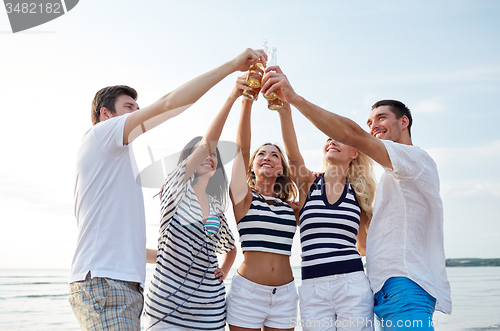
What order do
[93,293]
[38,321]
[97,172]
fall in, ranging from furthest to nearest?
[38,321] → [97,172] → [93,293]

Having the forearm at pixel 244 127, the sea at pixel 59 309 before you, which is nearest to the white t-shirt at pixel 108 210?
the forearm at pixel 244 127

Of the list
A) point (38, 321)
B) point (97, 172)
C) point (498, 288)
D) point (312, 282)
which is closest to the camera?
point (97, 172)

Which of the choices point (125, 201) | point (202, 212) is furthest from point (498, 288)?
point (125, 201)

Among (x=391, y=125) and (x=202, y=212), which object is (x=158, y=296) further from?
(x=391, y=125)

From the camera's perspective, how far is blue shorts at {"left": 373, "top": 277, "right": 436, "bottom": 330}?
267 centimetres

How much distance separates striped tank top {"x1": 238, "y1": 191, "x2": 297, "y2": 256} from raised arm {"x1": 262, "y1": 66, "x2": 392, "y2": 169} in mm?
1067

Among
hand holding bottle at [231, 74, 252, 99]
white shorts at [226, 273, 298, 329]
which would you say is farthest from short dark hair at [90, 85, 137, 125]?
white shorts at [226, 273, 298, 329]

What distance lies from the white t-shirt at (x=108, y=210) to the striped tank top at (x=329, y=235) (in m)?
1.59

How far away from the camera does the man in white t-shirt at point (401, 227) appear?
2775mm

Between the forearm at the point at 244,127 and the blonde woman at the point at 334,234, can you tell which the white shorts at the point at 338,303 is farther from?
the forearm at the point at 244,127

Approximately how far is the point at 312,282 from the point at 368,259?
0.52 meters

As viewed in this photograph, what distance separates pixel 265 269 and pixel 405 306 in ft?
3.84

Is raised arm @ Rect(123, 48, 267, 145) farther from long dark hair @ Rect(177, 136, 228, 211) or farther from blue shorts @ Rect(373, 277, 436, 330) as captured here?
blue shorts @ Rect(373, 277, 436, 330)

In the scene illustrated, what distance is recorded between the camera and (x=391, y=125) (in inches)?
137
